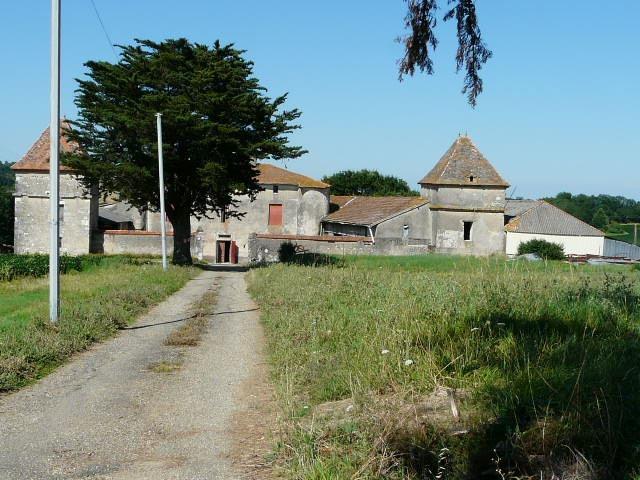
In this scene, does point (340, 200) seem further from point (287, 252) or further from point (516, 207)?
point (287, 252)

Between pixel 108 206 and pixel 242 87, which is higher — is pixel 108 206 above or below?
below

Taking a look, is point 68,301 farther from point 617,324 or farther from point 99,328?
point 617,324

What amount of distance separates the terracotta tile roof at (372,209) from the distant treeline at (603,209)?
40.4m

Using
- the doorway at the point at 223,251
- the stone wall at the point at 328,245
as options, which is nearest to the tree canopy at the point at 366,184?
the doorway at the point at 223,251

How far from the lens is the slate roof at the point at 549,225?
58.7 metres

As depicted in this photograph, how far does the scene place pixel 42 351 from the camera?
905 cm

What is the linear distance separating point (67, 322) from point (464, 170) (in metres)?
41.7

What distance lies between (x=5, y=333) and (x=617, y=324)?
8490 mm

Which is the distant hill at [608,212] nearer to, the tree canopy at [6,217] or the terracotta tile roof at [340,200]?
the terracotta tile roof at [340,200]

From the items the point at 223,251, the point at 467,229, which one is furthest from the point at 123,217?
the point at 467,229

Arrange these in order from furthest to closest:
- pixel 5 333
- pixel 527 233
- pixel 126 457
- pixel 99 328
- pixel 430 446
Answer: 1. pixel 527 233
2. pixel 99 328
3. pixel 5 333
4. pixel 126 457
5. pixel 430 446

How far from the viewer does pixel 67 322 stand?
11.3m

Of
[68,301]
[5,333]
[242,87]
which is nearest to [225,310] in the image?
[68,301]

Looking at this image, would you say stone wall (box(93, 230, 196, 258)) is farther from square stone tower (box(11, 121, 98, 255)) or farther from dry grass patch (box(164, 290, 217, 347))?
dry grass patch (box(164, 290, 217, 347))
